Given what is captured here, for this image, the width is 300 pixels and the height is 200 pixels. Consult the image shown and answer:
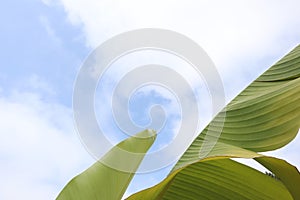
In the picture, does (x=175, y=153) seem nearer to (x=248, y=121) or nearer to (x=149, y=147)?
(x=149, y=147)

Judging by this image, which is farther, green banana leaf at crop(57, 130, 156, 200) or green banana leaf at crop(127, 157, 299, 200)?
green banana leaf at crop(127, 157, 299, 200)

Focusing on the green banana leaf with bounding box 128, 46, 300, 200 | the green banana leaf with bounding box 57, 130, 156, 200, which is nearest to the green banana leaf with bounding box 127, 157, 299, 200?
the green banana leaf with bounding box 128, 46, 300, 200

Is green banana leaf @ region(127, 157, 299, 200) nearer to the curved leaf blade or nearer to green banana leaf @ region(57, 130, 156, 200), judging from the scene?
the curved leaf blade

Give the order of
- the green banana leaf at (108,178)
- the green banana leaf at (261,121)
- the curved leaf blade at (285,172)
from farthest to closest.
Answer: the green banana leaf at (261,121), the curved leaf blade at (285,172), the green banana leaf at (108,178)

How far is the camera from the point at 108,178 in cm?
50

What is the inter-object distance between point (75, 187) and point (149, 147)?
0.11 m

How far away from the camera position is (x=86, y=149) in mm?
504

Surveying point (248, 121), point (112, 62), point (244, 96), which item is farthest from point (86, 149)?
point (244, 96)

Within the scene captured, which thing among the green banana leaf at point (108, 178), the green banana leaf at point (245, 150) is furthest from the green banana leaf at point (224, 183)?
the green banana leaf at point (108, 178)

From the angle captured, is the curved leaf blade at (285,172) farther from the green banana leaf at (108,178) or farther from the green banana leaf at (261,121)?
the green banana leaf at (108,178)

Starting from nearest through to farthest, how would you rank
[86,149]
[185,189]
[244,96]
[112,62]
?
1. [86,149]
2. [112,62]
3. [185,189]
4. [244,96]

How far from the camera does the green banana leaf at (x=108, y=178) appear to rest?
50 cm

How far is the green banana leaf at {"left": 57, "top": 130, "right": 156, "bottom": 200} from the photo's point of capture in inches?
19.6

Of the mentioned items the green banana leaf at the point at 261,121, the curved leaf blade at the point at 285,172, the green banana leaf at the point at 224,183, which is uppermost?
the green banana leaf at the point at 261,121
